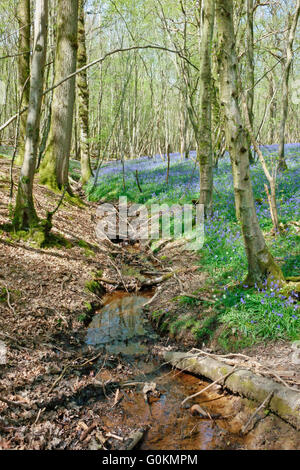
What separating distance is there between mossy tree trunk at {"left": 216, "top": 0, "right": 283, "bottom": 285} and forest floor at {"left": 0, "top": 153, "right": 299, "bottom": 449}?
1.07 meters

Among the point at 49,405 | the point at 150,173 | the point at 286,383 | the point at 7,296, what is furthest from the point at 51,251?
the point at 150,173

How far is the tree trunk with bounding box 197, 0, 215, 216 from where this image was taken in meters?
8.38

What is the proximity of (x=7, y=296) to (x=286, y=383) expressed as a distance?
386 centimetres

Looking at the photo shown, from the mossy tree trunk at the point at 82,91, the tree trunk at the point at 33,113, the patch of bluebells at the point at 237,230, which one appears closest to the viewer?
the patch of bluebells at the point at 237,230

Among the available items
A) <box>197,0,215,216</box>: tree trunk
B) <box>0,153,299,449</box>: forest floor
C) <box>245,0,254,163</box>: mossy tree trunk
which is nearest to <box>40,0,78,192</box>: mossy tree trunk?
<box>0,153,299,449</box>: forest floor

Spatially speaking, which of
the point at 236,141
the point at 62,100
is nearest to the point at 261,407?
the point at 236,141

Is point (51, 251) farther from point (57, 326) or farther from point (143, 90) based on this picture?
point (143, 90)

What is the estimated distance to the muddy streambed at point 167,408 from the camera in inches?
129

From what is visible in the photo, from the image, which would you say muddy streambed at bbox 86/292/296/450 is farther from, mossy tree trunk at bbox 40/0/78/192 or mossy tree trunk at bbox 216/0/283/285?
mossy tree trunk at bbox 40/0/78/192

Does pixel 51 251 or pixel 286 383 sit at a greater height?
pixel 51 251

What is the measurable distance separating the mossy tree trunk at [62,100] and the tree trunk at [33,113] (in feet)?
11.1

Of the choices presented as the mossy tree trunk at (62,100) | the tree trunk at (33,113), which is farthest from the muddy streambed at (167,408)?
the mossy tree trunk at (62,100)

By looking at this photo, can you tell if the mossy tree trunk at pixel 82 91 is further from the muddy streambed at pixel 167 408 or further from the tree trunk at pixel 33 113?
the muddy streambed at pixel 167 408

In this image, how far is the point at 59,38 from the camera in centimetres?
1005
